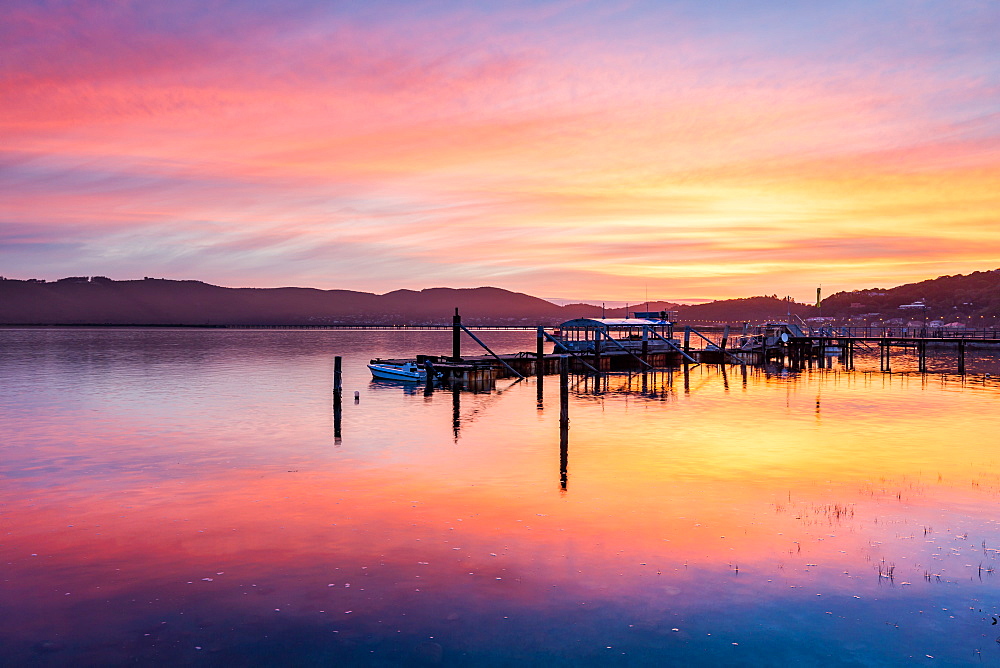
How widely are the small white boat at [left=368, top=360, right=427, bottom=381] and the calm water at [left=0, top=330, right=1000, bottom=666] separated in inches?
955

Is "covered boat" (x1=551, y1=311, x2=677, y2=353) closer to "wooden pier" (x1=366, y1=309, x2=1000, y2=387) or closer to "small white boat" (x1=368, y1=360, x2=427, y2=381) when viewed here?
"wooden pier" (x1=366, y1=309, x2=1000, y2=387)

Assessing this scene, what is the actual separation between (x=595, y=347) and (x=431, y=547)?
201 ft

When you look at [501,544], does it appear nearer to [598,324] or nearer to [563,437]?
[563,437]

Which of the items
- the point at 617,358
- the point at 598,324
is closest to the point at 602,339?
the point at 598,324

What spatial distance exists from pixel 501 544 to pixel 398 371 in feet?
160

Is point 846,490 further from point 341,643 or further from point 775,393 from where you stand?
point 775,393

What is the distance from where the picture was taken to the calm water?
12477 mm

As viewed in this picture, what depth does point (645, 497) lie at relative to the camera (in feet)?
75.1

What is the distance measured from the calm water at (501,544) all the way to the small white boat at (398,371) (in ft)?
79.6

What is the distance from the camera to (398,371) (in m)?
65.8

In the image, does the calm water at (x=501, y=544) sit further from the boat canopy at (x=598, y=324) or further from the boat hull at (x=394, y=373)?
the boat canopy at (x=598, y=324)

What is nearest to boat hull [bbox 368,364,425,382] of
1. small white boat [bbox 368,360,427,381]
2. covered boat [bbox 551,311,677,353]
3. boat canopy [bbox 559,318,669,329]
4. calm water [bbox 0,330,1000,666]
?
small white boat [bbox 368,360,427,381]

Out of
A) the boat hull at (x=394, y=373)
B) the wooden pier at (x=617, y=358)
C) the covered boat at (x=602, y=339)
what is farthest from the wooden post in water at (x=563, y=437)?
the covered boat at (x=602, y=339)

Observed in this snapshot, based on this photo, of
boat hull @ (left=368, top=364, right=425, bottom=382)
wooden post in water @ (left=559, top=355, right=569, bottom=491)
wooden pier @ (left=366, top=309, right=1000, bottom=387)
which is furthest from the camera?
wooden pier @ (left=366, top=309, right=1000, bottom=387)
